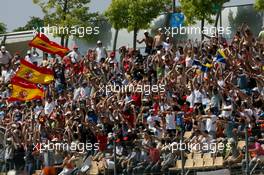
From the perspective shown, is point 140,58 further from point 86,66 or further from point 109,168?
point 109,168

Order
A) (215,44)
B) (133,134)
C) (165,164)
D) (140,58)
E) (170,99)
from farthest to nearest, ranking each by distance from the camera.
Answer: (140,58) → (215,44) → (170,99) → (133,134) → (165,164)

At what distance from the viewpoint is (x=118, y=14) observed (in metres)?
43.4

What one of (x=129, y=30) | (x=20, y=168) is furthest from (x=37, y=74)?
(x=129, y=30)

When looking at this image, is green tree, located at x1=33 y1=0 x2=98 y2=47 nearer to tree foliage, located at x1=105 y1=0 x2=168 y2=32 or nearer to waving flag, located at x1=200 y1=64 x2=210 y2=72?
tree foliage, located at x1=105 y1=0 x2=168 y2=32

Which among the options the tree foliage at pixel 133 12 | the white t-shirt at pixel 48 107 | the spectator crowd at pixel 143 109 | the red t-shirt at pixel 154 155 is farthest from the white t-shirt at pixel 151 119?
the tree foliage at pixel 133 12

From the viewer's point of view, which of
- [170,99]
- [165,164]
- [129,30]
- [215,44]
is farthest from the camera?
[129,30]

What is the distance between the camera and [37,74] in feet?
105

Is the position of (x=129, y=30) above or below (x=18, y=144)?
above

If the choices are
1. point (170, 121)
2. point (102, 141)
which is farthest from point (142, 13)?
point (102, 141)

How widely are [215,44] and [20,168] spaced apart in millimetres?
8017

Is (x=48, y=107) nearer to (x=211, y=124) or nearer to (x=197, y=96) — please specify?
(x=197, y=96)

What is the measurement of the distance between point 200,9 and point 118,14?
19.5 feet

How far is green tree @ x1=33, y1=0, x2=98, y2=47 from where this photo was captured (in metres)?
45.0

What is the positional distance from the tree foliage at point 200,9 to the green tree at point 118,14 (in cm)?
490
